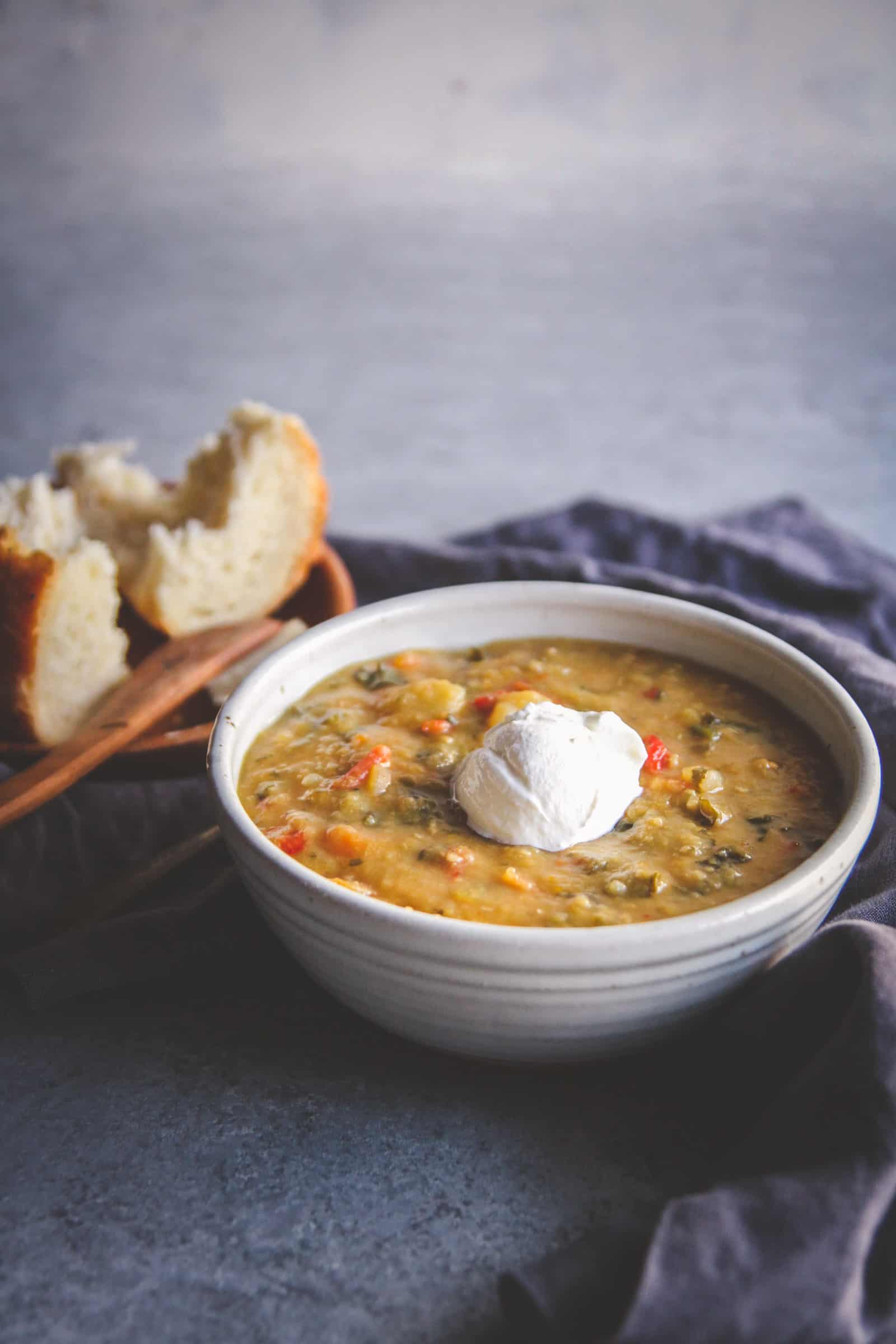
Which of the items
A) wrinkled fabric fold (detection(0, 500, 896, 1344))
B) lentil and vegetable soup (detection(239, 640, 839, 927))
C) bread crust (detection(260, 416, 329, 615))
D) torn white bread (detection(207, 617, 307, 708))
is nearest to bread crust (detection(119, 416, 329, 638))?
bread crust (detection(260, 416, 329, 615))

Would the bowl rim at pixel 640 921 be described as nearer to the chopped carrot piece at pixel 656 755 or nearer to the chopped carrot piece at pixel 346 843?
the chopped carrot piece at pixel 346 843

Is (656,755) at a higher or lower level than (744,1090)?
higher

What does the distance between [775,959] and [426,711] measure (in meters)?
0.84

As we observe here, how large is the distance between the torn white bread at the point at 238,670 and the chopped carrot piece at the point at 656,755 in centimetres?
102

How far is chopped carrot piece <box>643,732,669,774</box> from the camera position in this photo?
2311mm

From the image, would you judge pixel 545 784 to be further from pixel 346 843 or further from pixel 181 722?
pixel 181 722

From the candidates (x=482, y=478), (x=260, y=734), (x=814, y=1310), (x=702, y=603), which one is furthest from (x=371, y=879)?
(x=482, y=478)

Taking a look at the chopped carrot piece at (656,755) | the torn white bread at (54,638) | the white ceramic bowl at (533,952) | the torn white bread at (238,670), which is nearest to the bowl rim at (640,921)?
the white ceramic bowl at (533,952)

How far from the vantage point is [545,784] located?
82.7 inches

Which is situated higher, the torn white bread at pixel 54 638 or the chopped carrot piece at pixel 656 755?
the chopped carrot piece at pixel 656 755

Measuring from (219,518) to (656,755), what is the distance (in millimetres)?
1540

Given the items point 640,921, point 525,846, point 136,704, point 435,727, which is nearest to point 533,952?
point 640,921

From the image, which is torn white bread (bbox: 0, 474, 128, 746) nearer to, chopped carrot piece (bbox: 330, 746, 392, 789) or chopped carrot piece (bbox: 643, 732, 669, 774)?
chopped carrot piece (bbox: 330, 746, 392, 789)

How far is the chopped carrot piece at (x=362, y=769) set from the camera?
7.43 ft
